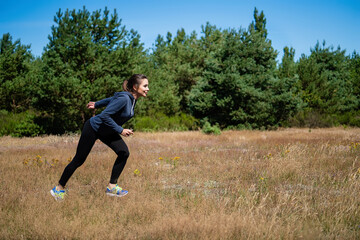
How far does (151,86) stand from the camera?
1028 inches

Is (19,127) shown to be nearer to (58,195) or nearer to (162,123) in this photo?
(162,123)

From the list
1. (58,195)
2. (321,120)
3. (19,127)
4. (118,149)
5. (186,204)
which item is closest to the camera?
(186,204)

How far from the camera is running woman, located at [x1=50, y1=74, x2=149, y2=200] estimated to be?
13.0ft

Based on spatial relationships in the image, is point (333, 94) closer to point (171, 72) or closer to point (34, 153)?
point (171, 72)

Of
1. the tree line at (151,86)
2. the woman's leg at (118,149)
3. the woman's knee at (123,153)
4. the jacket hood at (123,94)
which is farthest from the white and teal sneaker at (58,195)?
the tree line at (151,86)

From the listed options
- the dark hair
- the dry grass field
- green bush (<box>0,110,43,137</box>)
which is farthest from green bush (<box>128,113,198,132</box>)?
the dark hair

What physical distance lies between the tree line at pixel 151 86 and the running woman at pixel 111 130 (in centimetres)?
1126

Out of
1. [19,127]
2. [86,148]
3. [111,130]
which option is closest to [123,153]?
[111,130]

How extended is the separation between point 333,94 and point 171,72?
61.1 ft

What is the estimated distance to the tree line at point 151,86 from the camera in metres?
15.1

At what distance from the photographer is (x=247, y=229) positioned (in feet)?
9.43

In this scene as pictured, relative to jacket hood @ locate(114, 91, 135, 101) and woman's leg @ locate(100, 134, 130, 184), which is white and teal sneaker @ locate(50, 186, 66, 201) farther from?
jacket hood @ locate(114, 91, 135, 101)

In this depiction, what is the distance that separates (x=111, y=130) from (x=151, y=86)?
22356 millimetres

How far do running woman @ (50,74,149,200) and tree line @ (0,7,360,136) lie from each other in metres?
11.3
